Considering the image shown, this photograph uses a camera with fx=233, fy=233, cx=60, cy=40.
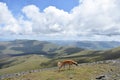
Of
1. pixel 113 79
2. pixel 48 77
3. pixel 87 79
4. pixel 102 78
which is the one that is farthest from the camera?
pixel 48 77

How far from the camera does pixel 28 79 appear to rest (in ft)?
136

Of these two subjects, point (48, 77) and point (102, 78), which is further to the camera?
point (48, 77)

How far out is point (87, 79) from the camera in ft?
129

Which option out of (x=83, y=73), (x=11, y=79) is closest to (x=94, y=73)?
(x=83, y=73)

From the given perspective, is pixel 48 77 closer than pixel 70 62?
Yes

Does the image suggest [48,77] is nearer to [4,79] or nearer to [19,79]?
[19,79]

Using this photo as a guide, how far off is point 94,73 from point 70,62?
600 centimetres

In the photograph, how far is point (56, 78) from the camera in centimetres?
4091

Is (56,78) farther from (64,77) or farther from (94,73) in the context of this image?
(94,73)

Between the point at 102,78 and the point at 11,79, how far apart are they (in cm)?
1747

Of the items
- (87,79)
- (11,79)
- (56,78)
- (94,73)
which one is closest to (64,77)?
(56,78)

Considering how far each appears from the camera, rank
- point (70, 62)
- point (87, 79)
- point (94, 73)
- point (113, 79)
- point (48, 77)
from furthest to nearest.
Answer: point (70, 62) → point (94, 73) → point (48, 77) → point (87, 79) → point (113, 79)

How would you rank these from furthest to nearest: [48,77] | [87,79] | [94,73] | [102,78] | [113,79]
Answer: [94,73]
[48,77]
[87,79]
[102,78]
[113,79]

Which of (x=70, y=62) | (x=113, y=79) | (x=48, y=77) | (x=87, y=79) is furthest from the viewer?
(x=70, y=62)
